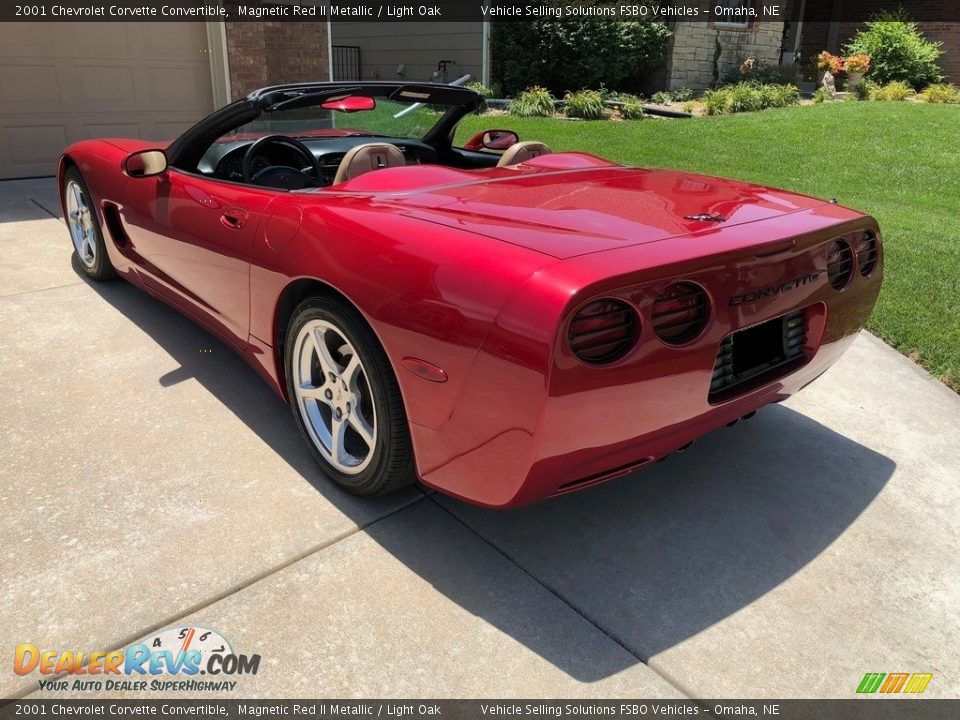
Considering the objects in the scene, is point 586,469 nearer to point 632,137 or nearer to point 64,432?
point 64,432

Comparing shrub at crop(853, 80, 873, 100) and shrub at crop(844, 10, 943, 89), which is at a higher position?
shrub at crop(844, 10, 943, 89)

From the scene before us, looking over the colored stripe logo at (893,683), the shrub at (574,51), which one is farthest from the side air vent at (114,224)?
the shrub at (574,51)

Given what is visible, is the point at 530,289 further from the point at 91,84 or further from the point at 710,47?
the point at 710,47

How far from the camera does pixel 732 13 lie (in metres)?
16.3

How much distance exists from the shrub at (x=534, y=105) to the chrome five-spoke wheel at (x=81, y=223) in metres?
9.31

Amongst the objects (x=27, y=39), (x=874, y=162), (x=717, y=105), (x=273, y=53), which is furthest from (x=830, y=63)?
(x=27, y=39)

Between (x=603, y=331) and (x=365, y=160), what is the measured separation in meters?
1.52

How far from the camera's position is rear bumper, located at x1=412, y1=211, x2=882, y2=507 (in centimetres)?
181

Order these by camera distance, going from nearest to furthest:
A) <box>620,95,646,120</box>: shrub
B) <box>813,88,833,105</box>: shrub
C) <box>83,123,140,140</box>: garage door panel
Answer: <box>83,123,140,140</box>: garage door panel
<box>620,95,646,120</box>: shrub
<box>813,88,833,105</box>: shrub

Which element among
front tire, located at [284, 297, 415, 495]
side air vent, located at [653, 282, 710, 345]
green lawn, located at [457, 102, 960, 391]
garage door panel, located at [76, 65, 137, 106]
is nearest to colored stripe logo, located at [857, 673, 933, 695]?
side air vent, located at [653, 282, 710, 345]

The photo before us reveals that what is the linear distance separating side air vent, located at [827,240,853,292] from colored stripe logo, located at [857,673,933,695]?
1.15 metres

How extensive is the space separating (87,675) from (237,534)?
24.0 inches

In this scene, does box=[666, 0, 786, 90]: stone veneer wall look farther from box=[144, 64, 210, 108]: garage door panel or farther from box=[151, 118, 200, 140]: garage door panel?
box=[151, 118, 200, 140]: garage door panel

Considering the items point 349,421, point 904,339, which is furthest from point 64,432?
point 904,339
